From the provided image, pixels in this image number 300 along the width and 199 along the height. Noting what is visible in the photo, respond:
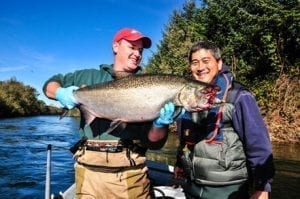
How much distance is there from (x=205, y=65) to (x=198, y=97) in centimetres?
50

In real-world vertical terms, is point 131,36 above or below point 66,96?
above

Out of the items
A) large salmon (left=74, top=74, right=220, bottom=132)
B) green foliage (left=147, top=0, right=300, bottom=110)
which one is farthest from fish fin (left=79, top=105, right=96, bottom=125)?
green foliage (left=147, top=0, right=300, bottom=110)

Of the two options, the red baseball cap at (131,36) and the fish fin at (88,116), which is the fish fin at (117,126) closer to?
the fish fin at (88,116)

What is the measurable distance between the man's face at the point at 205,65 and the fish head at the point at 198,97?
37 centimetres

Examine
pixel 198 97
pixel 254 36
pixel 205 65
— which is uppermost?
pixel 254 36

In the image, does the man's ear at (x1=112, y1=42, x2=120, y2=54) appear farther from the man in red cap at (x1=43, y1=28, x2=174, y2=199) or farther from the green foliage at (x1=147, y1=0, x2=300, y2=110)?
the green foliage at (x1=147, y1=0, x2=300, y2=110)

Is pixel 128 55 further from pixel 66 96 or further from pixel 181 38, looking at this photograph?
pixel 181 38

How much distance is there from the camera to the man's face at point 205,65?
382 centimetres

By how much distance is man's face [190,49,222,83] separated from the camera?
3.82 m

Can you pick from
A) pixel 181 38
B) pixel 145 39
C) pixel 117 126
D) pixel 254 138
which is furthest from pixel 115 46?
pixel 181 38

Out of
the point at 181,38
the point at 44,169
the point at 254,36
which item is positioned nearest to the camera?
the point at 44,169

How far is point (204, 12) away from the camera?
2833 centimetres

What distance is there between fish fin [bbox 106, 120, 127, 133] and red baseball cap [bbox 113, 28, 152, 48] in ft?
2.41

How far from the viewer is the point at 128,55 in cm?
374
